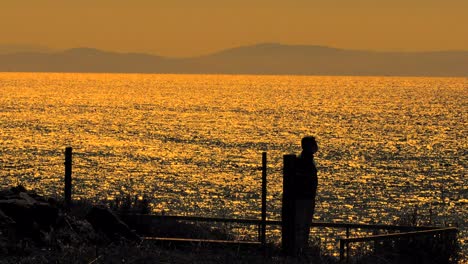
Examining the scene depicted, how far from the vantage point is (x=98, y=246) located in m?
13.3

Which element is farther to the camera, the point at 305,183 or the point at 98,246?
the point at 305,183

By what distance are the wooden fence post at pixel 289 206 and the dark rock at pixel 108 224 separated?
281cm

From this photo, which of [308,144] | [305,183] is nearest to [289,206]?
[305,183]

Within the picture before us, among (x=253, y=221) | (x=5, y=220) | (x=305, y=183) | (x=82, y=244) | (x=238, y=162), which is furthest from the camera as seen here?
(x=238, y=162)

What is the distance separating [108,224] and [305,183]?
3876 millimetres

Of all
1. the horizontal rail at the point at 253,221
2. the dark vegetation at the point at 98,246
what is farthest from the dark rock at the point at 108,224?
the horizontal rail at the point at 253,221

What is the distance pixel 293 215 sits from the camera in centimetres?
1391

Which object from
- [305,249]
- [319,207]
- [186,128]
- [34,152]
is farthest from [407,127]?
[305,249]

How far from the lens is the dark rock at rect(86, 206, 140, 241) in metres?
14.2

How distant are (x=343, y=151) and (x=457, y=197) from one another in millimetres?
34322

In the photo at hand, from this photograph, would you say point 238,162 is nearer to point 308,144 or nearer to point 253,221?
point 253,221

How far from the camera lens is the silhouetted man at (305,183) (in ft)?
45.4

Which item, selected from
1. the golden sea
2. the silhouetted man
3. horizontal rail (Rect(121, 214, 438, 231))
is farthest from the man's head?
the golden sea

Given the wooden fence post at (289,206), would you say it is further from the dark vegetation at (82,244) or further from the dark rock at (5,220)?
the dark rock at (5,220)
